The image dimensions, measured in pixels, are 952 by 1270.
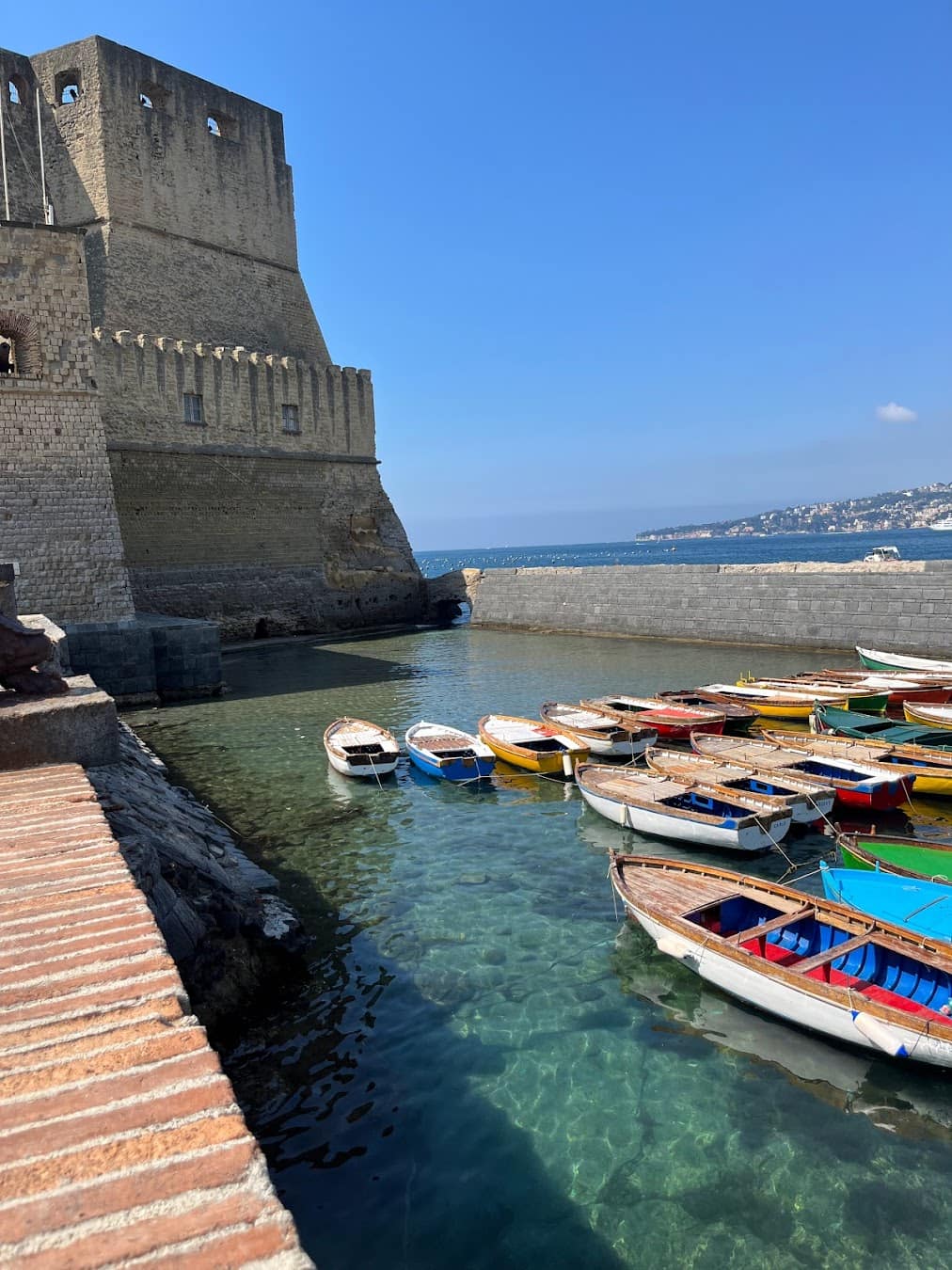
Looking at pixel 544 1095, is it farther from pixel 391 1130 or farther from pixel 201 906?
pixel 201 906

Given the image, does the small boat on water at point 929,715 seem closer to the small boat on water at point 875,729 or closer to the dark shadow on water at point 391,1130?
the small boat on water at point 875,729

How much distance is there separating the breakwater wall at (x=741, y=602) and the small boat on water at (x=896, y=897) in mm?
14798

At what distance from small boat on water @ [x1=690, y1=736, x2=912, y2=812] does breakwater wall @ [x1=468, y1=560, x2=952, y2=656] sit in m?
10.5

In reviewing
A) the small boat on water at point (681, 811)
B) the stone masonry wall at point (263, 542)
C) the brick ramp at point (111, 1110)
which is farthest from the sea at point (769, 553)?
the brick ramp at point (111, 1110)

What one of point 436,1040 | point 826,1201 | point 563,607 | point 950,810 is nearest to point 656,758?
point 950,810

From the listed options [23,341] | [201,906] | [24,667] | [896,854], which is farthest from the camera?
[23,341]

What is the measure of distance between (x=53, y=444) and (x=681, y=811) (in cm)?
1517

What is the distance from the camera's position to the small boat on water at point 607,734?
12.2m

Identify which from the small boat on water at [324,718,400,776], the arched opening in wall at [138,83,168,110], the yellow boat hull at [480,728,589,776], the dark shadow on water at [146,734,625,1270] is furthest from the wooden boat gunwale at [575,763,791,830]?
the arched opening in wall at [138,83,168,110]

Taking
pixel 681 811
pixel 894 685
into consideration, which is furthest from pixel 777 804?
pixel 894 685

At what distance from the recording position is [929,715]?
13.0m

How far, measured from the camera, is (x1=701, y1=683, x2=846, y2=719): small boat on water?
47.1 feet

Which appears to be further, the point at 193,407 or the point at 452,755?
the point at 193,407

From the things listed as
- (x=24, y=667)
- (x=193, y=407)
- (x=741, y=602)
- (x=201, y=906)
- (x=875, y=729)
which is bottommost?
(x=875, y=729)
